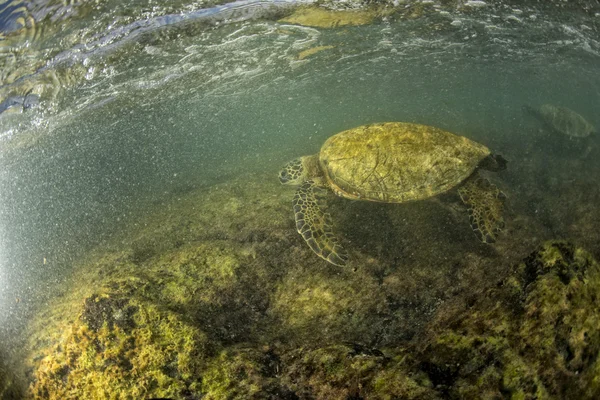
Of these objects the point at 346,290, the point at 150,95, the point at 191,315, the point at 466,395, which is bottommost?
the point at 150,95

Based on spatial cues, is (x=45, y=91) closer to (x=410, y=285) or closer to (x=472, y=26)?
(x=410, y=285)

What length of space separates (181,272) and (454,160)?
18.4ft

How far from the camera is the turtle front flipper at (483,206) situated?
615 cm

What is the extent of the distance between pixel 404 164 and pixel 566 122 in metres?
14.1

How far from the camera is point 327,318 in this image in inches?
181

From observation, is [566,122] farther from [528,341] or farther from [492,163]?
[528,341]

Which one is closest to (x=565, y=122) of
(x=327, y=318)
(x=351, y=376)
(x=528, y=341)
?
(x=327, y=318)

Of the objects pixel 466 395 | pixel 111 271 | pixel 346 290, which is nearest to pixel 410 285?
pixel 346 290

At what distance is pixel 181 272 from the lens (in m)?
5.54

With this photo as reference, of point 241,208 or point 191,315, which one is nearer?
point 191,315

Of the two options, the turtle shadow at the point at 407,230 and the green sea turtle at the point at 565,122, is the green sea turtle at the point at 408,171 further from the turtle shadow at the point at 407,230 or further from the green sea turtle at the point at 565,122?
the green sea turtle at the point at 565,122

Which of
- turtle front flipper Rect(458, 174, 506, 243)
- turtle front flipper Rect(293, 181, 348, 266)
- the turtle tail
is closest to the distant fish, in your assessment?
turtle front flipper Rect(293, 181, 348, 266)

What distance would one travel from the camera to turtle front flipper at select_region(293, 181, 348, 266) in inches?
225

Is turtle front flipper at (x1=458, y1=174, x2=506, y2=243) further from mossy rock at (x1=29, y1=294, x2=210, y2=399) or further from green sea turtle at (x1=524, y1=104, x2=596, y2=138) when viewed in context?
green sea turtle at (x1=524, y1=104, x2=596, y2=138)
